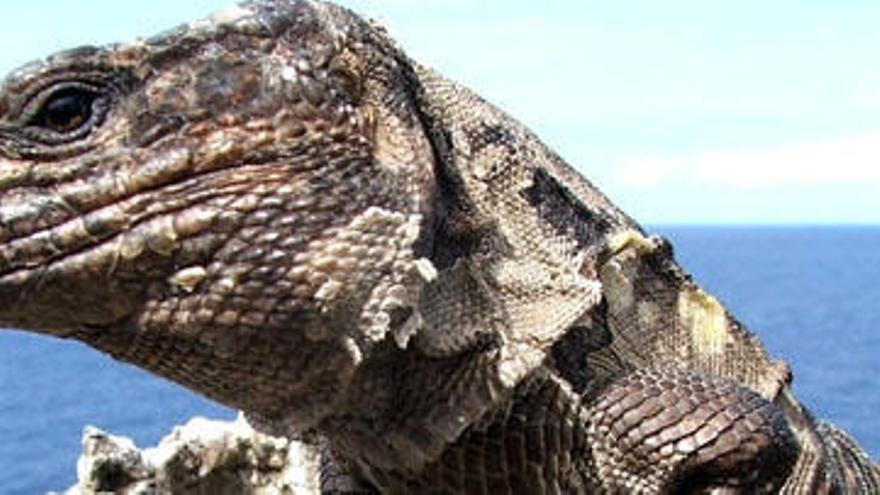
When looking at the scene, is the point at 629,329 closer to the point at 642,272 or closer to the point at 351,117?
the point at 642,272

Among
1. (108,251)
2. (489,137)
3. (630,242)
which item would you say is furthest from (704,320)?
(108,251)

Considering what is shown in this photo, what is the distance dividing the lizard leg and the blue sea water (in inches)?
143

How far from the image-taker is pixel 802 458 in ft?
17.9

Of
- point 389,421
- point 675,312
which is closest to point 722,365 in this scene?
point 675,312

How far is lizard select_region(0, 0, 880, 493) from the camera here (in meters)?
4.59

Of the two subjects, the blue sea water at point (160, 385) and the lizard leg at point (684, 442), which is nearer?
the lizard leg at point (684, 442)

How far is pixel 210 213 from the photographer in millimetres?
4613

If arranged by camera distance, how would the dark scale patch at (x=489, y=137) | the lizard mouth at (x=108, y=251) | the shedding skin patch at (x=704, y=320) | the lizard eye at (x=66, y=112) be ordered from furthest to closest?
the shedding skin patch at (x=704, y=320) < the dark scale patch at (x=489, y=137) < the lizard eye at (x=66, y=112) < the lizard mouth at (x=108, y=251)

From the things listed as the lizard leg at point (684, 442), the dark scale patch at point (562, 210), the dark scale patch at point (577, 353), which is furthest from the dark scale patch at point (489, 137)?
the lizard leg at point (684, 442)

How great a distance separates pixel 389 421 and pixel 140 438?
3305 cm

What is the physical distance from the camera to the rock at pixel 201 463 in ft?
23.0

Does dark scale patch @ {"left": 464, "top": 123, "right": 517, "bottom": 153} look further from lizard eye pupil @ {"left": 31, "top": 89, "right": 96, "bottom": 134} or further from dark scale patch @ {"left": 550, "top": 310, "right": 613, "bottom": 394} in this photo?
lizard eye pupil @ {"left": 31, "top": 89, "right": 96, "bottom": 134}

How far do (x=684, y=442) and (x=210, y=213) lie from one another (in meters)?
1.47

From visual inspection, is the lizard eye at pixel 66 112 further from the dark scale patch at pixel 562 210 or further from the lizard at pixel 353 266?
the dark scale patch at pixel 562 210
